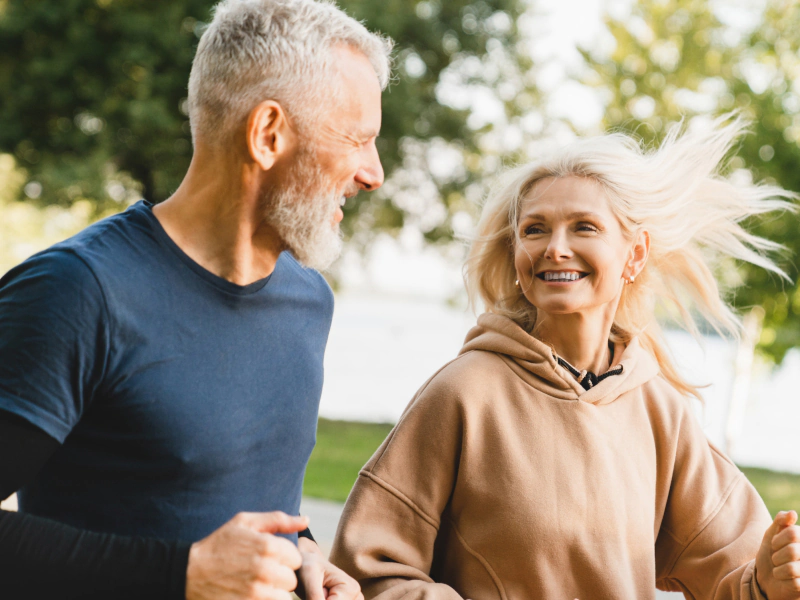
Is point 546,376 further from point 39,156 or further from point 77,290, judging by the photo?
point 39,156

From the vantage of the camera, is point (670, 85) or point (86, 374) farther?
point (670, 85)

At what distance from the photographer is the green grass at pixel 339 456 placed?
7.92 meters

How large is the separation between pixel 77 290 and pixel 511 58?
1283 centimetres

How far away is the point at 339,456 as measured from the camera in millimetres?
9711

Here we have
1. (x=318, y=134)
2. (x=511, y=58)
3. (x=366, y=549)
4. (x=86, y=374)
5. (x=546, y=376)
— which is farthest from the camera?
(x=511, y=58)

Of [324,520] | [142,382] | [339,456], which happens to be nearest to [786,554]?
[142,382]

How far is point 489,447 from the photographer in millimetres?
2559

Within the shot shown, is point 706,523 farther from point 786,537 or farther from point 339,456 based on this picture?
point 339,456

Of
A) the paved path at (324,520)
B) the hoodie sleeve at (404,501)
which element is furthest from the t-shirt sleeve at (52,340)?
the paved path at (324,520)

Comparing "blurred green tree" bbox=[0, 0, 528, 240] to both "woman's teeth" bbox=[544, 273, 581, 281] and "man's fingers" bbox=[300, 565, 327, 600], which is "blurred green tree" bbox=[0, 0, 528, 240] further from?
"man's fingers" bbox=[300, 565, 327, 600]

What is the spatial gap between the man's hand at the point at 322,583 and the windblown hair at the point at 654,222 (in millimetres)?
1092

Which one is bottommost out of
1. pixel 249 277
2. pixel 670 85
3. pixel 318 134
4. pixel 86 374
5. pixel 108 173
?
pixel 108 173

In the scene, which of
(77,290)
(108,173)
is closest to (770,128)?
(108,173)

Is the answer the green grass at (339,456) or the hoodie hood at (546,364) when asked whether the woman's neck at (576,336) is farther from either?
the green grass at (339,456)
